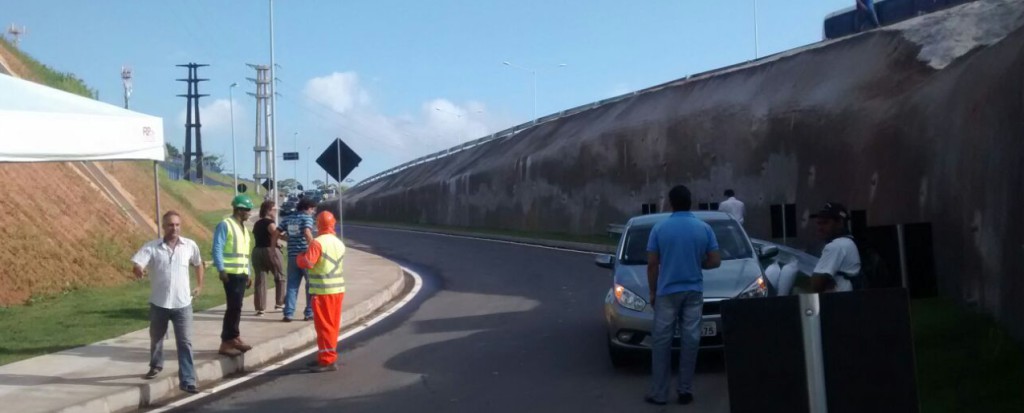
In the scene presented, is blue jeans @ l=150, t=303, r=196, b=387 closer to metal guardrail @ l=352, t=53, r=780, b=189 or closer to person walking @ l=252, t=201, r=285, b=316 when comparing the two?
person walking @ l=252, t=201, r=285, b=316

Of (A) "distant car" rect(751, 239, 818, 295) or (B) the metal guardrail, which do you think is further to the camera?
(B) the metal guardrail

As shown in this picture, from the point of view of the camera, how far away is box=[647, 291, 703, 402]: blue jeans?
880 cm

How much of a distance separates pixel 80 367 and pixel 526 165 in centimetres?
3484

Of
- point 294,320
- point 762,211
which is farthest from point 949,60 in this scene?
point 294,320

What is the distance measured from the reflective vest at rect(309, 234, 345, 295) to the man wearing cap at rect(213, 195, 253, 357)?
842 millimetres

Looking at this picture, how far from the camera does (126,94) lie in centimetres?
8425

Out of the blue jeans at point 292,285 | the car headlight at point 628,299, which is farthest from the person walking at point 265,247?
the car headlight at point 628,299

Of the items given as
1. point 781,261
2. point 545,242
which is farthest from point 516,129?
point 781,261

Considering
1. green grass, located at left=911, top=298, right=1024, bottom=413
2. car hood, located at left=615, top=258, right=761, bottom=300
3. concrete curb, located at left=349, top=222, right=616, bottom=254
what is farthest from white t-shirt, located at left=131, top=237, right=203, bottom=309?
concrete curb, located at left=349, top=222, right=616, bottom=254

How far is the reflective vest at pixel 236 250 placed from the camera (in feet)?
38.4

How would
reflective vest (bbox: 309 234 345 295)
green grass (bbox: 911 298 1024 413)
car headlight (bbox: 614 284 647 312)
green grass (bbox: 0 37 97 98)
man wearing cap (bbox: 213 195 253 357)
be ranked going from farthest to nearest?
green grass (bbox: 0 37 97 98), man wearing cap (bbox: 213 195 253 357), reflective vest (bbox: 309 234 345 295), car headlight (bbox: 614 284 647 312), green grass (bbox: 911 298 1024 413)

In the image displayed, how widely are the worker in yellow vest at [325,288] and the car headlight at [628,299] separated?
114 inches

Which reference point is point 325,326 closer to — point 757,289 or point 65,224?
point 757,289

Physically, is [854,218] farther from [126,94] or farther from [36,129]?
[126,94]
